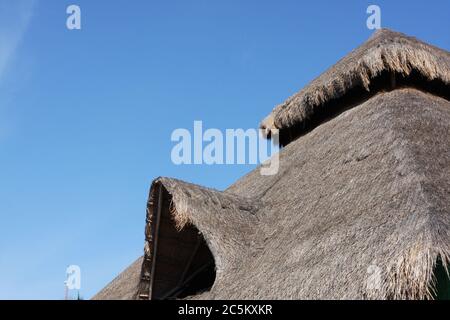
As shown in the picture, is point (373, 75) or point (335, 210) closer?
point (335, 210)

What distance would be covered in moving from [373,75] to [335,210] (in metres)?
2.86

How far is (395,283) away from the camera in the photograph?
4727mm

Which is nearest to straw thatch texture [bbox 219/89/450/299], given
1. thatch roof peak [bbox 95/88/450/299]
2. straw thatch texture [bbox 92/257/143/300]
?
thatch roof peak [bbox 95/88/450/299]

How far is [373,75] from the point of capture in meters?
8.82

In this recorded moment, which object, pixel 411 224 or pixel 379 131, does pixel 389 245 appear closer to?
pixel 411 224

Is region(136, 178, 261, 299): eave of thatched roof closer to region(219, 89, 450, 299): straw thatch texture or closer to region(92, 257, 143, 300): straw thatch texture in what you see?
region(219, 89, 450, 299): straw thatch texture

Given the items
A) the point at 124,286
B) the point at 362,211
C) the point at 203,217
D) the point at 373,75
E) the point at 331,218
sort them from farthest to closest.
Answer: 1. the point at 124,286
2. the point at 373,75
3. the point at 203,217
4. the point at 331,218
5. the point at 362,211

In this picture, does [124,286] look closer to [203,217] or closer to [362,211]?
[203,217]

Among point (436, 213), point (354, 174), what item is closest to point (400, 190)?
point (436, 213)

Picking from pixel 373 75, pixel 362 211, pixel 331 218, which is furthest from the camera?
pixel 373 75

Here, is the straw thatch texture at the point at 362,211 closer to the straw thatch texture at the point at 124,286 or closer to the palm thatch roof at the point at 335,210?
the palm thatch roof at the point at 335,210

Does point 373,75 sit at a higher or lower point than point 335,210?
higher

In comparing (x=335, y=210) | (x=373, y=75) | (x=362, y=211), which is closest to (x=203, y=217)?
(x=335, y=210)

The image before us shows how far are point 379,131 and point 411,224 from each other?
2427 mm
